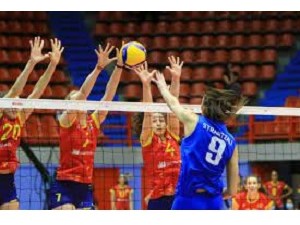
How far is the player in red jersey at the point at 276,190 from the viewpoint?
12880 mm

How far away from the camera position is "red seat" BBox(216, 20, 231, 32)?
16.8 m

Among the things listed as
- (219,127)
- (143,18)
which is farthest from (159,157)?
(143,18)

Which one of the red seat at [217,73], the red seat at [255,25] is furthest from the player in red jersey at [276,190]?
the red seat at [255,25]

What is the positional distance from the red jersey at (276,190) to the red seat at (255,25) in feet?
14.5

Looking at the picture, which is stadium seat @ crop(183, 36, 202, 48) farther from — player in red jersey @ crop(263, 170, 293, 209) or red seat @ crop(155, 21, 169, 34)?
player in red jersey @ crop(263, 170, 293, 209)

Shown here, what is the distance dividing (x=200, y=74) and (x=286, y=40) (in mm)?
1938

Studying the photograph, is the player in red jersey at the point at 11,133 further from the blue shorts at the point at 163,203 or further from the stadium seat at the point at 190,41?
the stadium seat at the point at 190,41

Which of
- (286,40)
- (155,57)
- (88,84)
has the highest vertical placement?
(286,40)

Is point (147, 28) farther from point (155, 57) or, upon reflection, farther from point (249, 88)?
point (249, 88)

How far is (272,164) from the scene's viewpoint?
14.4m

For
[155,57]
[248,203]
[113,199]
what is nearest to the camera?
[248,203]

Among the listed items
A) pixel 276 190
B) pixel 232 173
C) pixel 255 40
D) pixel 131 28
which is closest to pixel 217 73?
pixel 255 40

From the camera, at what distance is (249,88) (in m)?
15.6

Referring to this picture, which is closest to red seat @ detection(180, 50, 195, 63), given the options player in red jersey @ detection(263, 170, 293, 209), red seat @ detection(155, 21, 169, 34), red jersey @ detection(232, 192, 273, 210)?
red seat @ detection(155, 21, 169, 34)
